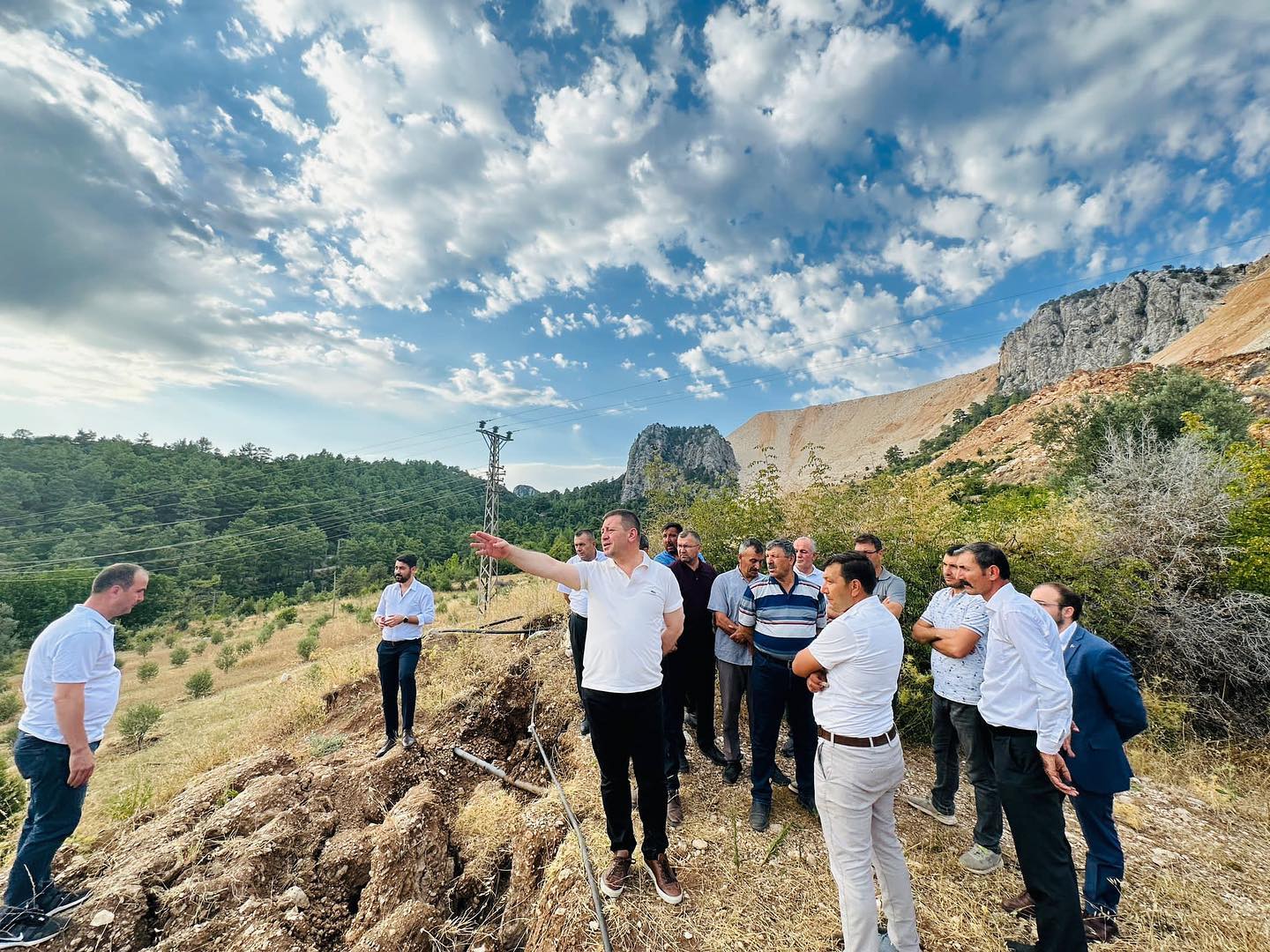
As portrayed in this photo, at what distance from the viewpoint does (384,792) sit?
4426 millimetres

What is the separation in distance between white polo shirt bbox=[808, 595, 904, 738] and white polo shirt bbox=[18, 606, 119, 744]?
13.1 feet

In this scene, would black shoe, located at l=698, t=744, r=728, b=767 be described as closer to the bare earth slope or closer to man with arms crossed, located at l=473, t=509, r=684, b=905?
man with arms crossed, located at l=473, t=509, r=684, b=905

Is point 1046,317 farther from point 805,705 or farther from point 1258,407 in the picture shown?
point 805,705

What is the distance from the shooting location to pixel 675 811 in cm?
350

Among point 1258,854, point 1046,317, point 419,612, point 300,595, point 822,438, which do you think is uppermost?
point 1046,317

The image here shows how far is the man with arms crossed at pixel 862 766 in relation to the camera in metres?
2.11

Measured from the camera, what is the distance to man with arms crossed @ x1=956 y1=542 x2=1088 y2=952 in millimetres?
2137

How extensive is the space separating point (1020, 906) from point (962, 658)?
1.30 meters

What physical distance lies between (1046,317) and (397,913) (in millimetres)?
103342

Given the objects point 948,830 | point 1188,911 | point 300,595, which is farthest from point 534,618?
point 300,595

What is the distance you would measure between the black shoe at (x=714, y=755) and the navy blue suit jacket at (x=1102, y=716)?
242 cm

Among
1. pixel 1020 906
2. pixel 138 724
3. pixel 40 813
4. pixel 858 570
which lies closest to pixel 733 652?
pixel 858 570

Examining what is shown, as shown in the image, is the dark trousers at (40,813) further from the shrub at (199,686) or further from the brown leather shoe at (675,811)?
the shrub at (199,686)

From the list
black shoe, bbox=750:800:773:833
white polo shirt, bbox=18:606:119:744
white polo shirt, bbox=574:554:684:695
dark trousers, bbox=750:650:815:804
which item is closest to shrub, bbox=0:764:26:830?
white polo shirt, bbox=18:606:119:744
